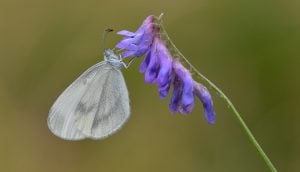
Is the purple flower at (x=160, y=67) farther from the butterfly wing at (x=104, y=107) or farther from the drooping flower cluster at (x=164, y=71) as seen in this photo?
the butterfly wing at (x=104, y=107)

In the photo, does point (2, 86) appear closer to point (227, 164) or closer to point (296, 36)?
point (227, 164)

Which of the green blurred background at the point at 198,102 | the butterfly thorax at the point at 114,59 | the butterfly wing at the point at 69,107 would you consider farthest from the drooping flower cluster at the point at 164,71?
the green blurred background at the point at 198,102

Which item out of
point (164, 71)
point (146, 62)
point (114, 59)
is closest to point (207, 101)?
point (164, 71)

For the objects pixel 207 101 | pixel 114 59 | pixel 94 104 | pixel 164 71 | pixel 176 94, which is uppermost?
pixel 114 59

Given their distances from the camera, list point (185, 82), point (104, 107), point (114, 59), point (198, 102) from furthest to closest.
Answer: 1. point (198, 102)
2. point (104, 107)
3. point (114, 59)
4. point (185, 82)

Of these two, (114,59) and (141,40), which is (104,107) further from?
(141,40)

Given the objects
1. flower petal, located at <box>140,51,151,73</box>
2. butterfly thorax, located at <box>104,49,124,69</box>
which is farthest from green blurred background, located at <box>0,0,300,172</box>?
flower petal, located at <box>140,51,151,73</box>

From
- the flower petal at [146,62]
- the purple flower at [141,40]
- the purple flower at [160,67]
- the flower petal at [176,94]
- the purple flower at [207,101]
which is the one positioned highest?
the purple flower at [141,40]
